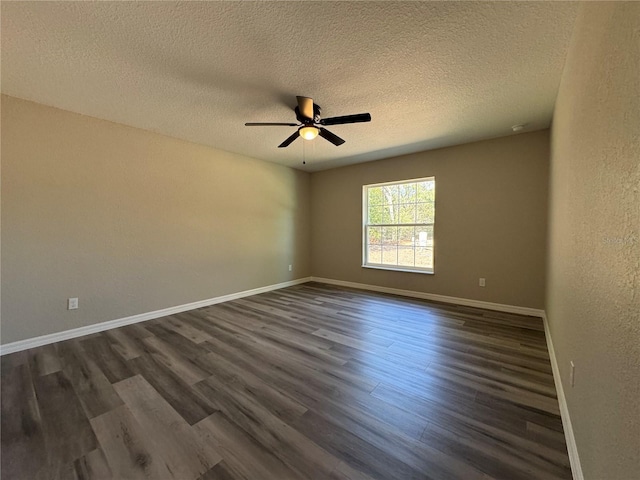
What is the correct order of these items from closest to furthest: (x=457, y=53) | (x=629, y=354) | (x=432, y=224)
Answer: (x=629, y=354)
(x=457, y=53)
(x=432, y=224)

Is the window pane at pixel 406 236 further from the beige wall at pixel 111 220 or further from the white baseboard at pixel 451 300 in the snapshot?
the beige wall at pixel 111 220

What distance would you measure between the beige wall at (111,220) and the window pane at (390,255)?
2.45 m

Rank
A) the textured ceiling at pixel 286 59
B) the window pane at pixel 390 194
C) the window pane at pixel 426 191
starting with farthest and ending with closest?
the window pane at pixel 390 194
the window pane at pixel 426 191
the textured ceiling at pixel 286 59

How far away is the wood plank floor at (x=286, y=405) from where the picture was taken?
129cm

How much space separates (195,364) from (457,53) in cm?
330

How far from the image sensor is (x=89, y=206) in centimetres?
298

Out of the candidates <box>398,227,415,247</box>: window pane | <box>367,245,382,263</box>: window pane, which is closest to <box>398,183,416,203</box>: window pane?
<box>398,227,415,247</box>: window pane

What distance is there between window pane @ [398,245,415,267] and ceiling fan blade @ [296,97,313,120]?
3.05 metres

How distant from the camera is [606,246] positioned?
0.94 metres

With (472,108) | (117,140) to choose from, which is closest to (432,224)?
(472,108)

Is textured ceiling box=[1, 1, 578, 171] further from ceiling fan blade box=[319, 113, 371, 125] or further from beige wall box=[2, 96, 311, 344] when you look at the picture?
beige wall box=[2, 96, 311, 344]

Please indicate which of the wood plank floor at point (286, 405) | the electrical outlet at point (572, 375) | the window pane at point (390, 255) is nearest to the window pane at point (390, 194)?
the window pane at point (390, 255)

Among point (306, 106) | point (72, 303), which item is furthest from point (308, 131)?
point (72, 303)

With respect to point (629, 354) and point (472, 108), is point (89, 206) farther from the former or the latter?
point (472, 108)
